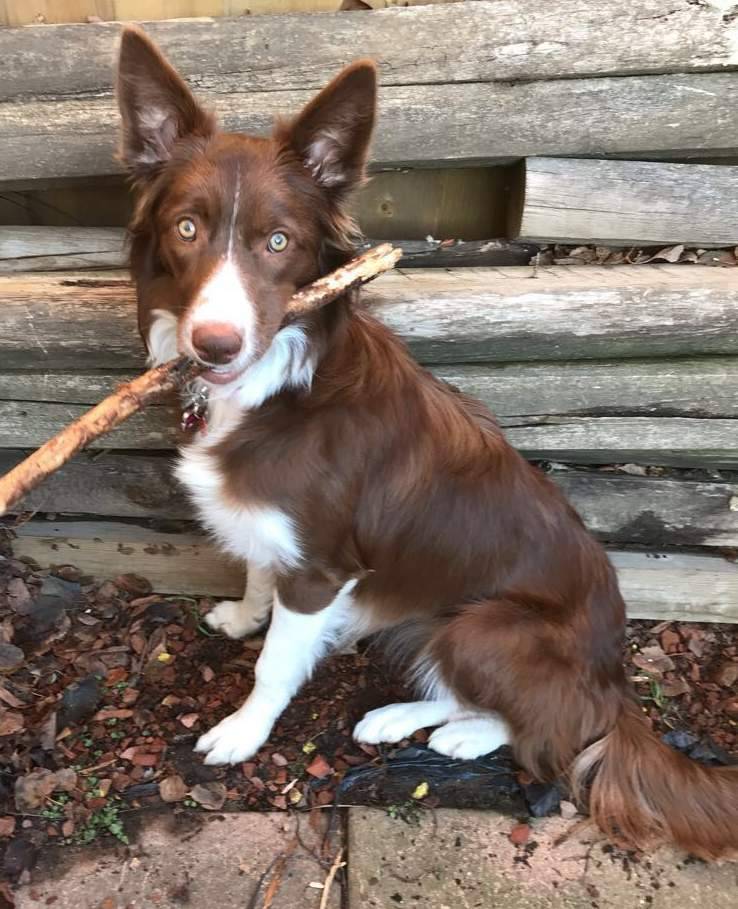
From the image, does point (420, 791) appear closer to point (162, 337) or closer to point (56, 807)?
point (56, 807)

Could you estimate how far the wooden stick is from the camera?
6.36ft

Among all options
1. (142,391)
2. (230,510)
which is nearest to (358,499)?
(230,510)

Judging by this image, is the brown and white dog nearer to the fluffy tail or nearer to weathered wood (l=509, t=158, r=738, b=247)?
the fluffy tail

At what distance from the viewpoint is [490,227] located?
288 cm

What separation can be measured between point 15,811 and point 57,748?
232mm

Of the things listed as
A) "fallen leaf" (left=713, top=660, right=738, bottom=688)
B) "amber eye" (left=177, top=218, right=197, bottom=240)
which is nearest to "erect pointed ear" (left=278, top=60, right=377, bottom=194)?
"amber eye" (left=177, top=218, right=197, bottom=240)

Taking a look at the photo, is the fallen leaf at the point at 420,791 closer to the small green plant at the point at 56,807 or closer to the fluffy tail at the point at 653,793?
the fluffy tail at the point at 653,793

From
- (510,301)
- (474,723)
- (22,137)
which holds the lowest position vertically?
(474,723)

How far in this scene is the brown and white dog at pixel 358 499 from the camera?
1.95 meters

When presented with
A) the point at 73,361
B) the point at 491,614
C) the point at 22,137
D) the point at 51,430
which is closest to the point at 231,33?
the point at 22,137

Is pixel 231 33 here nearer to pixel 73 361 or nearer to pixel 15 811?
pixel 73 361

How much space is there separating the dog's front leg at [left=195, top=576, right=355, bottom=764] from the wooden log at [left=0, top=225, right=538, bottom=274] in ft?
4.02

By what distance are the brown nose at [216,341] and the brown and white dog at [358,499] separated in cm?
6

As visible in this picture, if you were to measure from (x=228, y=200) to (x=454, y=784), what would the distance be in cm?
205
